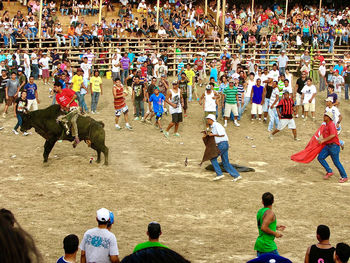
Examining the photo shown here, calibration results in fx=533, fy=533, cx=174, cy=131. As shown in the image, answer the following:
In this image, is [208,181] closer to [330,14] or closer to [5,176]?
[5,176]

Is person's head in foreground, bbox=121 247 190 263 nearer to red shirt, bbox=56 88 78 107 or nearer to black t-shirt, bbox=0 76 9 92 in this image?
red shirt, bbox=56 88 78 107

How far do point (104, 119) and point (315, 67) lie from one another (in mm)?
13109

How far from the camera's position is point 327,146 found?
12.6 metres

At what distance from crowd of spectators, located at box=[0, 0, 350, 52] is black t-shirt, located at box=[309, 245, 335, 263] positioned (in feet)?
→ 73.8

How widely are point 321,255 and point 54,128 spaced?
9.18 m

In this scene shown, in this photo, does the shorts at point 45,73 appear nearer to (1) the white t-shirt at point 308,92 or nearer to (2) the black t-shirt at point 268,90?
(2) the black t-shirt at point 268,90

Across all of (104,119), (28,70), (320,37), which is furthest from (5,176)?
(320,37)

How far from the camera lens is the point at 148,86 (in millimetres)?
19281

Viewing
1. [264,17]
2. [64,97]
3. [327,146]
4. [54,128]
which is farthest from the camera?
[264,17]

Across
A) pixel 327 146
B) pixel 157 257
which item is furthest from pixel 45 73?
pixel 157 257

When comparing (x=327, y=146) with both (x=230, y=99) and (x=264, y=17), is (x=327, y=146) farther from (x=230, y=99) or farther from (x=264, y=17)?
(x=264, y=17)

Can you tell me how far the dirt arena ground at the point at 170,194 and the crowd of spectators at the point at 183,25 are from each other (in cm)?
1096

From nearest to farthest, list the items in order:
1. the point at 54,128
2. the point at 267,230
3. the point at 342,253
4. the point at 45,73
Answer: the point at 342,253
the point at 267,230
the point at 54,128
the point at 45,73

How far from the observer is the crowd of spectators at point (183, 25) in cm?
2703
